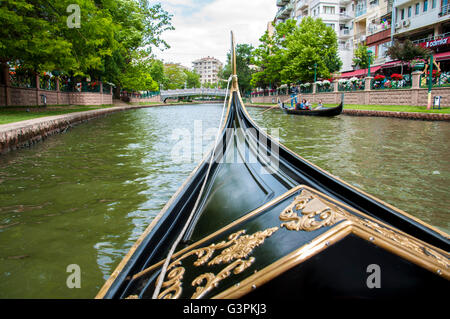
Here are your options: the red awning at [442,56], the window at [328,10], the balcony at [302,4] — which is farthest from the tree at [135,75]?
the red awning at [442,56]

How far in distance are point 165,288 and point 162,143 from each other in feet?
17.0

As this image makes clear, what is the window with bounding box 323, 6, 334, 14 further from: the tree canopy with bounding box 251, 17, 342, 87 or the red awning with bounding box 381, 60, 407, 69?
the red awning with bounding box 381, 60, 407, 69

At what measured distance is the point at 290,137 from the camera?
6.57 meters

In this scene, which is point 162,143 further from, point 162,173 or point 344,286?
point 344,286

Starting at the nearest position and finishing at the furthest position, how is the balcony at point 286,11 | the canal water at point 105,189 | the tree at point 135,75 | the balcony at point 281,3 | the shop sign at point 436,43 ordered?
the canal water at point 105,189 < the shop sign at point 436,43 < the tree at point 135,75 < the balcony at point 286,11 < the balcony at point 281,3

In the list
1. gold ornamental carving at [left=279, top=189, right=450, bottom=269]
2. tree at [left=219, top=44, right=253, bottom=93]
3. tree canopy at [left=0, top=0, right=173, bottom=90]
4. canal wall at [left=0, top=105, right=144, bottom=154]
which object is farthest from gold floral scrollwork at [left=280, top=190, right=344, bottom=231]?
tree at [left=219, top=44, right=253, bottom=93]

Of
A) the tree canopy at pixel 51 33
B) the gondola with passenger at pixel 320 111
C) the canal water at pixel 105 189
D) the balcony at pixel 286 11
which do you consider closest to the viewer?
the canal water at pixel 105 189

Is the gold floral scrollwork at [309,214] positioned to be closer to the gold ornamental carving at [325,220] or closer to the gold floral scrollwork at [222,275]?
the gold ornamental carving at [325,220]

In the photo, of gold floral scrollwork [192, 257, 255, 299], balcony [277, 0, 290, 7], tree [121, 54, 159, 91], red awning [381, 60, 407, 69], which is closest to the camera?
gold floral scrollwork [192, 257, 255, 299]

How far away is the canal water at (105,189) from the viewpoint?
1.71 metres

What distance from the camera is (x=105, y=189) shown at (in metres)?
2.98

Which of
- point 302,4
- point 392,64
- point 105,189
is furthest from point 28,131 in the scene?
point 302,4

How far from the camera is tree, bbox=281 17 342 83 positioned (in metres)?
19.0
